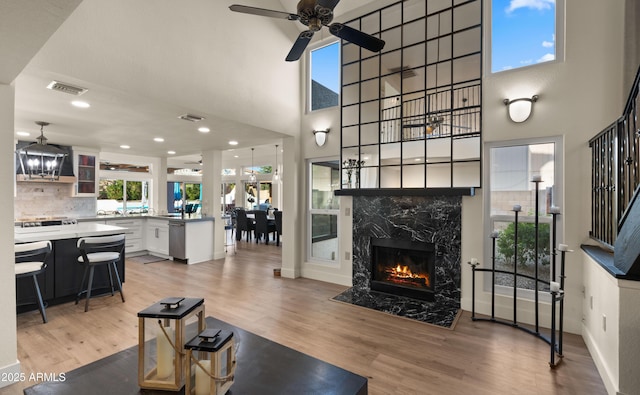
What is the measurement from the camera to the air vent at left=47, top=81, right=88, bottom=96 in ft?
9.29

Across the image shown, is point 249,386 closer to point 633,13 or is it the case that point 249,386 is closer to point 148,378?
point 148,378

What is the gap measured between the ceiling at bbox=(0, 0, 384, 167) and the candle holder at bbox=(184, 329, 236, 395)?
5.16ft

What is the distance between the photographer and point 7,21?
145 centimetres

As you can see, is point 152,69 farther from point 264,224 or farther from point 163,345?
point 264,224

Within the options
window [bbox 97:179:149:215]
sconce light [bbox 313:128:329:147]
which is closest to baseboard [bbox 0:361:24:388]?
sconce light [bbox 313:128:329:147]

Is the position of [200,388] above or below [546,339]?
above

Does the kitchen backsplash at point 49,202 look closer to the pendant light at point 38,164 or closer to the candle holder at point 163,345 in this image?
the pendant light at point 38,164

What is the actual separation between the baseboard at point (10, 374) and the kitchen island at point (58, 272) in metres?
1.53

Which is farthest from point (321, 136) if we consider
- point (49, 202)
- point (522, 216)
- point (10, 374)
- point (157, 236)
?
point (49, 202)

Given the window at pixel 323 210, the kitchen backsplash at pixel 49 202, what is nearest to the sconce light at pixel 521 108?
the window at pixel 323 210

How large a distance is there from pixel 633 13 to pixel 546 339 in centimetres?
325

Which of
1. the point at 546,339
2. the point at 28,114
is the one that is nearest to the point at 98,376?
the point at 546,339

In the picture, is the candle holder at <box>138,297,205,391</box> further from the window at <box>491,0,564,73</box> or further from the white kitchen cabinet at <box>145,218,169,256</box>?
the white kitchen cabinet at <box>145,218,169,256</box>

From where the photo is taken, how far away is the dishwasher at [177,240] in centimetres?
612
